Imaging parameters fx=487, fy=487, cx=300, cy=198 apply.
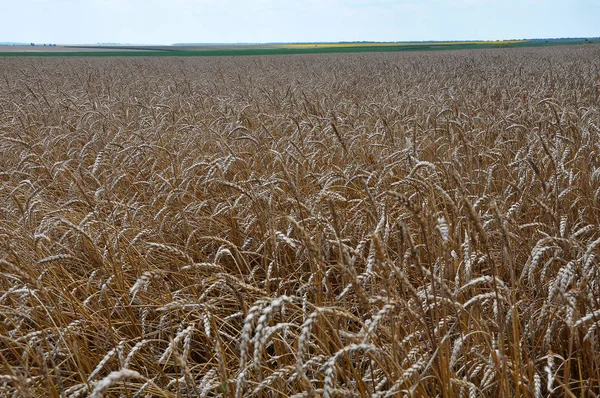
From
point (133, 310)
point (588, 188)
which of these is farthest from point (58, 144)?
point (588, 188)

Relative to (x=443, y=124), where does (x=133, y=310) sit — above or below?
below

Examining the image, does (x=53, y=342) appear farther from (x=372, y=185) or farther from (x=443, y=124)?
(x=443, y=124)

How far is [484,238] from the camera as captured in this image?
126cm

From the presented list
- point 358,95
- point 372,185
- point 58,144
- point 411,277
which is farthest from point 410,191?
point 358,95

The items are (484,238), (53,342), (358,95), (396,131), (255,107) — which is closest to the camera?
(484,238)

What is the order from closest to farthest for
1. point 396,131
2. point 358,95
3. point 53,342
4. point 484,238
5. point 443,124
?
point 484,238, point 53,342, point 396,131, point 443,124, point 358,95

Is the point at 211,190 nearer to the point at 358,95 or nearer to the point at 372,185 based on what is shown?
the point at 372,185

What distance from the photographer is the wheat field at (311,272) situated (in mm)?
1524

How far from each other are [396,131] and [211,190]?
226 centimetres

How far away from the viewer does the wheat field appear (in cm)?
152

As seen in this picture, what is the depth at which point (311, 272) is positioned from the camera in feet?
7.81

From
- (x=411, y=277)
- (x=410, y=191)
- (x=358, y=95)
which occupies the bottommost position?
(x=411, y=277)

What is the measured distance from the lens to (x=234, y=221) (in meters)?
3.54

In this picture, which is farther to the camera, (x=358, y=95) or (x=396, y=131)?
(x=358, y=95)
